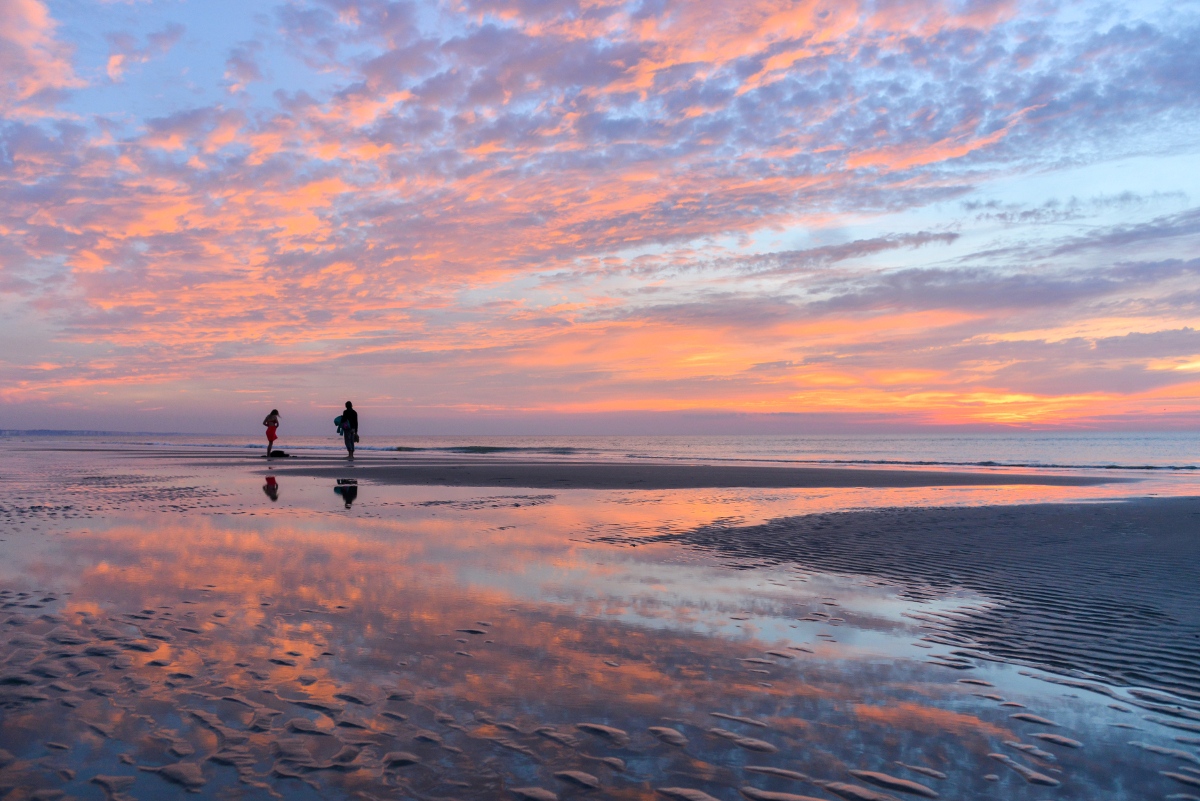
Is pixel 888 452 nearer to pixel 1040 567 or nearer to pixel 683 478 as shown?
pixel 683 478

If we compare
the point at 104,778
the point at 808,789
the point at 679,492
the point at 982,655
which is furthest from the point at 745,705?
the point at 679,492

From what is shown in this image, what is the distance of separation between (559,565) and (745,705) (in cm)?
503

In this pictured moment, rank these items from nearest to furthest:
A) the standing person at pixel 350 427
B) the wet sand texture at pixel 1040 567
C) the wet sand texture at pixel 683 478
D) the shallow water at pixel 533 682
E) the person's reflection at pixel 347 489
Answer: the shallow water at pixel 533 682, the wet sand texture at pixel 1040 567, the person's reflection at pixel 347 489, the wet sand texture at pixel 683 478, the standing person at pixel 350 427

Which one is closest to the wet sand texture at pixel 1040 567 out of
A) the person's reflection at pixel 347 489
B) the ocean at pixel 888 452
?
the person's reflection at pixel 347 489

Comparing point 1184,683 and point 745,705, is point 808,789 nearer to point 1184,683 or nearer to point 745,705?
point 745,705

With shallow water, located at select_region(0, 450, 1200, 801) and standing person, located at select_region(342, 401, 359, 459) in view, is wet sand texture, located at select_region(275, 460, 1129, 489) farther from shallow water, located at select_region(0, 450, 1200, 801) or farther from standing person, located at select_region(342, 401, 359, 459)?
shallow water, located at select_region(0, 450, 1200, 801)

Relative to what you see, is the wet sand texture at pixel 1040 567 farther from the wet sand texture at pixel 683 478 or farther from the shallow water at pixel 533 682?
the wet sand texture at pixel 683 478

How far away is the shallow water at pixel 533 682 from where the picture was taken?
3.66 meters

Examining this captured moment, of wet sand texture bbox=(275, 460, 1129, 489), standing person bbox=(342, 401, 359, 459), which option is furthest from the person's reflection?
standing person bbox=(342, 401, 359, 459)

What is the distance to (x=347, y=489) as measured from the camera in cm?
2047

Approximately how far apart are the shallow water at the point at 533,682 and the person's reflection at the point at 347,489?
24.3 ft

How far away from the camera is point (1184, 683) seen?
5.38 metres

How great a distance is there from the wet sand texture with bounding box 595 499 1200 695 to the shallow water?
13 centimetres

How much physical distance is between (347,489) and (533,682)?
17.0m
